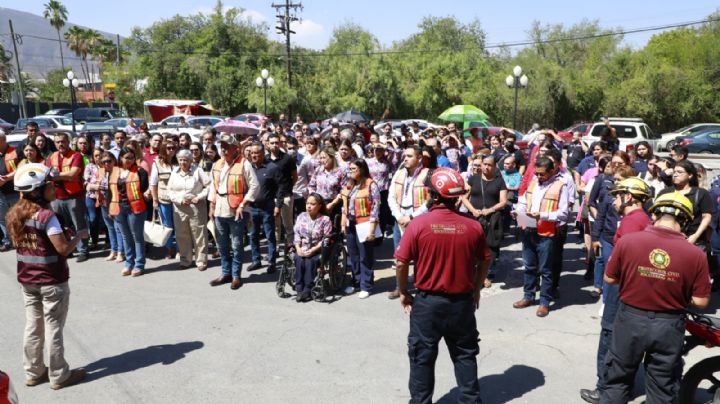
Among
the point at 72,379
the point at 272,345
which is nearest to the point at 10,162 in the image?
the point at 72,379

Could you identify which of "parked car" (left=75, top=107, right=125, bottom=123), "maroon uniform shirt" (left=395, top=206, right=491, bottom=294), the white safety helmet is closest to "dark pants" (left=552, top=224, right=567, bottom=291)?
"maroon uniform shirt" (left=395, top=206, right=491, bottom=294)

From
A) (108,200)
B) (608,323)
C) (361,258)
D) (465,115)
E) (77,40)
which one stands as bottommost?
(361,258)

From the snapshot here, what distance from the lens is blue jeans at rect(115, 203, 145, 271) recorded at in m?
8.05

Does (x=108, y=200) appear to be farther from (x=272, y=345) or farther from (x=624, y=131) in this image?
(x=624, y=131)

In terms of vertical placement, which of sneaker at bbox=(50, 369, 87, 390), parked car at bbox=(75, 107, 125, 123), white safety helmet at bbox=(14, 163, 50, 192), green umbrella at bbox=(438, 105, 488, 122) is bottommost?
sneaker at bbox=(50, 369, 87, 390)

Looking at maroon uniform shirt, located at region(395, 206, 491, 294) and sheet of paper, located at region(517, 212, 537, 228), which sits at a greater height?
maroon uniform shirt, located at region(395, 206, 491, 294)

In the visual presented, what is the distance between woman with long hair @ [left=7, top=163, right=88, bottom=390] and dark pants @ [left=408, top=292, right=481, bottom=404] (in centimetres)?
290

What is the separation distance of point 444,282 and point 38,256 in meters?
3.28

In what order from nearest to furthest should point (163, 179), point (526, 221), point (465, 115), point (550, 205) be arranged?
1. point (550, 205)
2. point (526, 221)
3. point (163, 179)
4. point (465, 115)

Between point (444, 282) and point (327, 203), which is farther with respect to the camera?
point (327, 203)

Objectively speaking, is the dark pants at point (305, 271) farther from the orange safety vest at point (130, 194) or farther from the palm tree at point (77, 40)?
the palm tree at point (77, 40)

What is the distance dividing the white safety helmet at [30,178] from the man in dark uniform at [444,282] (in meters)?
2.96

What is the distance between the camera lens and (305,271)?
6945 millimetres

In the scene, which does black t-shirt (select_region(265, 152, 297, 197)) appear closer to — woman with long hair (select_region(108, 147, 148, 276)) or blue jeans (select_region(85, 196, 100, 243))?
woman with long hair (select_region(108, 147, 148, 276))
